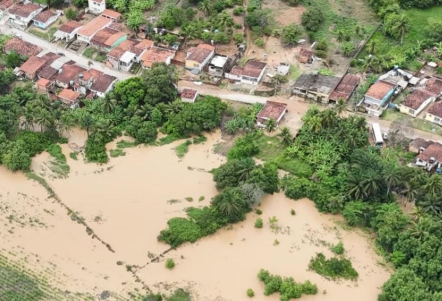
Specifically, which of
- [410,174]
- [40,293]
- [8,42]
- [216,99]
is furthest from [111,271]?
[8,42]

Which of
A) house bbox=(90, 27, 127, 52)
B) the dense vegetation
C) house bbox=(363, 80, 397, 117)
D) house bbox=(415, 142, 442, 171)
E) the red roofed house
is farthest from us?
house bbox=(90, 27, 127, 52)

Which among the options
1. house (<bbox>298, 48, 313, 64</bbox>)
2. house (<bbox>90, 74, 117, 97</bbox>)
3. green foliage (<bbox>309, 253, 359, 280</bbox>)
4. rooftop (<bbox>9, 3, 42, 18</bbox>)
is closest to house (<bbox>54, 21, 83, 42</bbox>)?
rooftop (<bbox>9, 3, 42, 18</bbox>)

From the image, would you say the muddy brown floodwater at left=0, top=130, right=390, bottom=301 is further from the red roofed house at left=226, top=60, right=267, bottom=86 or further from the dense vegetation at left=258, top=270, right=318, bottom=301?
the red roofed house at left=226, top=60, right=267, bottom=86

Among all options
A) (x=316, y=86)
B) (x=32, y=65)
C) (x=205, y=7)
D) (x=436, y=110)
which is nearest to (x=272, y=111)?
(x=316, y=86)

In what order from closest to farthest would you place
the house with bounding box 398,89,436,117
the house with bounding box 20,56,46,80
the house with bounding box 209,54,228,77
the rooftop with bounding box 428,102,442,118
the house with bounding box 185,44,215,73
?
the rooftop with bounding box 428,102,442,118 → the house with bounding box 398,89,436,117 → the house with bounding box 20,56,46,80 → the house with bounding box 209,54,228,77 → the house with bounding box 185,44,215,73

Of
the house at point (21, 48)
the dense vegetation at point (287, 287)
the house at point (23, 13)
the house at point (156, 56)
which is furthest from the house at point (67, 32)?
the dense vegetation at point (287, 287)
